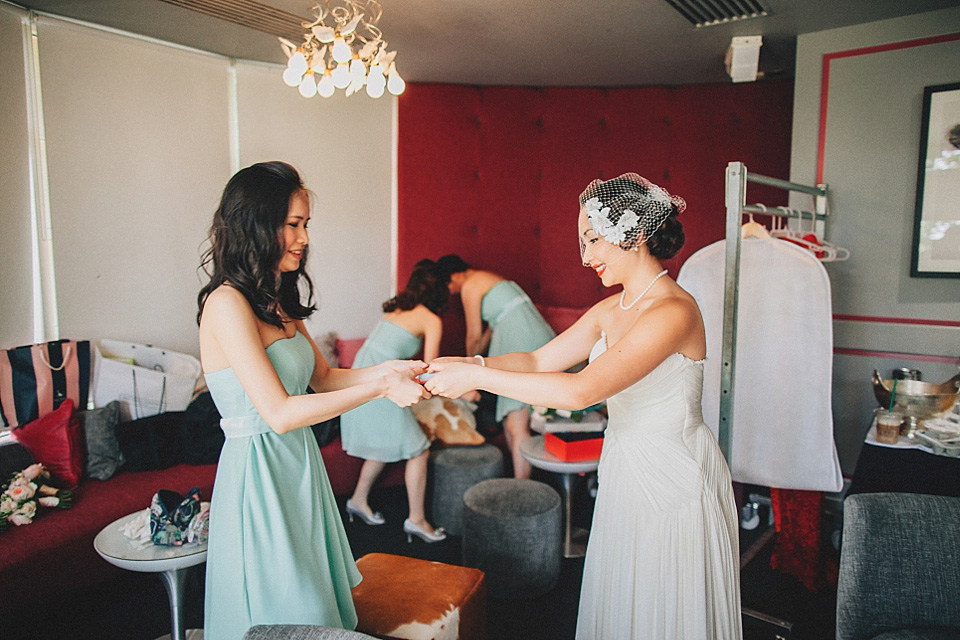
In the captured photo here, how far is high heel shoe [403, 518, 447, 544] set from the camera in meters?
3.67

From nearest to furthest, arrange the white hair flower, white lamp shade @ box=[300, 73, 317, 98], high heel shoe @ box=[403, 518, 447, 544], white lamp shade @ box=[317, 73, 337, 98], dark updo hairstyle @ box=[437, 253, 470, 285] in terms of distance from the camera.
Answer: the white hair flower, white lamp shade @ box=[300, 73, 317, 98], white lamp shade @ box=[317, 73, 337, 98], high heel shoe @ box=[403, 518, 447, 544], dark updo hairstyle @ box=[437, 253, 470, 285]

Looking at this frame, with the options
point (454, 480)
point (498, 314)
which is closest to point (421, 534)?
point (454, 480)

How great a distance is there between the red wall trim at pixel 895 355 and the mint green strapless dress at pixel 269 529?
2.99m

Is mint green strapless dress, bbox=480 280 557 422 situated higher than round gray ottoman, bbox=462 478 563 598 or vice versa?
mint green strapless dress, bbox=480 280 557 422

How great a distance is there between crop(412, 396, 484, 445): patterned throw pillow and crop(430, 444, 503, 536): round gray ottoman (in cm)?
18

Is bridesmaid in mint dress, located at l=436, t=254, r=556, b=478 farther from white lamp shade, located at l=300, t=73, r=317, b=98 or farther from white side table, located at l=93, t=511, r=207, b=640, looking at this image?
white side table, located at l=93, t=511, r=207, b=640

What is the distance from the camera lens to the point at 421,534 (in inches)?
145

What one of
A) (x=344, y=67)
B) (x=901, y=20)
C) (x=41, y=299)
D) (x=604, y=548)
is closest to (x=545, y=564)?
(x=604, y=548)

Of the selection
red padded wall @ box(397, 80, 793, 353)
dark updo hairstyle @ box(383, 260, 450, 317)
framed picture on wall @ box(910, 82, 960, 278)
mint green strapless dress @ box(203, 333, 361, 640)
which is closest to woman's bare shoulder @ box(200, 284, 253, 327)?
mint green strapless dress @ box(203, 333, 361, 640)

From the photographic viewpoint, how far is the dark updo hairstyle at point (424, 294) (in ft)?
13.0

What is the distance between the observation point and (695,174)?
4.91m

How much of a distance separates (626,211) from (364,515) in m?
2.68

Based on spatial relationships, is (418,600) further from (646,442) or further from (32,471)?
(32,471)

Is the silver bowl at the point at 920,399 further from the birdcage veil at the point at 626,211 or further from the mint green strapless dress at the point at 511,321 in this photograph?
the mint green strapless dress at the point at 511,321
